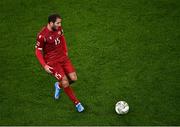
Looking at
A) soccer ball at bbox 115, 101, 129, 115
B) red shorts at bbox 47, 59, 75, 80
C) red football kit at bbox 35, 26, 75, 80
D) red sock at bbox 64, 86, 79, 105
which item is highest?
→ red football kit at bbox 35, 26, 75, 80

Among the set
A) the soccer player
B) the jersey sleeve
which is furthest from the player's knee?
the jersey sleeve

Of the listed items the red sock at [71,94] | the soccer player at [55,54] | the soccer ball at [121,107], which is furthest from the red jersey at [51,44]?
the soccer ball at [121,107]

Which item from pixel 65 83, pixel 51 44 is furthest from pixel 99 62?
pixel 51 44

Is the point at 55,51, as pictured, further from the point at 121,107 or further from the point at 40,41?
the point at 121,107

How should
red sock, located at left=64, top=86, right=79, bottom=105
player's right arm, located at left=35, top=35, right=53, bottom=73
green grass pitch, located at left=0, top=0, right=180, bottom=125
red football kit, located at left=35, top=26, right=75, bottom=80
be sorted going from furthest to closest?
green grass pitch, located at left=0, top=0, right=180, bottom=125, red sock, located at left=64, top=86, right=79, bottom=105, red football kit, located at left=35, top=26, right=75, bottom=80, player's right arm, located at left=35, top=35, right=53, bottom=73

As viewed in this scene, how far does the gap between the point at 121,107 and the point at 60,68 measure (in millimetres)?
1476

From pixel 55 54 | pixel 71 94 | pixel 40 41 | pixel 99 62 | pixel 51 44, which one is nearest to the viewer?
pixel 40 41

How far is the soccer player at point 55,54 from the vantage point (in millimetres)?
6520

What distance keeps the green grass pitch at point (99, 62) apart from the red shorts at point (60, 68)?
82 centimetres

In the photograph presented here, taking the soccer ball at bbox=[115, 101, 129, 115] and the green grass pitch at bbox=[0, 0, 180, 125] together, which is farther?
the green grass pitch at bbox=[0, 0, 180, 125]

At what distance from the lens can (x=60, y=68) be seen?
22.3ft

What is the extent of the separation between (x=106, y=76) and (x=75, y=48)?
130 centimetres

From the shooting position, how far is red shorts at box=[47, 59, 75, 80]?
6.73 meters

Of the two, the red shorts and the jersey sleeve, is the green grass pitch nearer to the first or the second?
the red shorts
